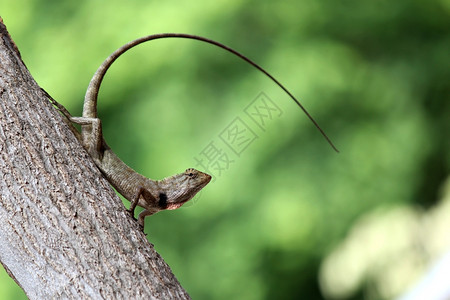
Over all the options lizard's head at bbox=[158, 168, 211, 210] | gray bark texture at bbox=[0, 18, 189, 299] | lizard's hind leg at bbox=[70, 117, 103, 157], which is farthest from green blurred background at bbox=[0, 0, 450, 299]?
gray bark texture at bbox=[0, 18, 189, 299]

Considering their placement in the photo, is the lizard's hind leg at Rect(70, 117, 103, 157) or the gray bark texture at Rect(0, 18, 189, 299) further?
the lizard's hind leg at Rect(70, 117, 103, 157)

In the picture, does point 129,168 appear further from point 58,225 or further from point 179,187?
point 58,225

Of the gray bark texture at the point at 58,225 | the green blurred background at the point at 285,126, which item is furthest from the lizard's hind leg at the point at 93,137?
the green blurred background at the point at 285,126

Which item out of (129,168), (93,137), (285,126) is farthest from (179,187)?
(285,126)

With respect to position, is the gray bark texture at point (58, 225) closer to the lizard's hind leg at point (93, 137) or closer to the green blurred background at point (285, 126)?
the lizard's hind leg at point (93, 137)

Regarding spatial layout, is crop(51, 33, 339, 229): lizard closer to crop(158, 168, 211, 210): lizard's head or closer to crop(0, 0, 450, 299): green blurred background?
crop(158, 168, 211, 210): lizard's head

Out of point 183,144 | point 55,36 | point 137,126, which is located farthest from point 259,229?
point 55,36
